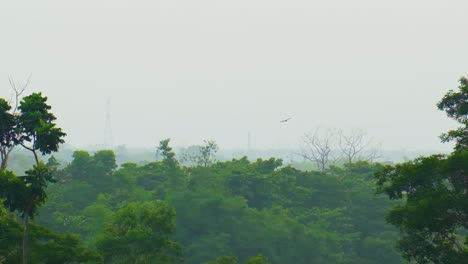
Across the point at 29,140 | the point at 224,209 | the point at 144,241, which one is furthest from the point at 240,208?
the point at 29,140

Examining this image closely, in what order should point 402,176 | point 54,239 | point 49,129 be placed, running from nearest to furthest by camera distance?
point 49,129 < point 402,176 < point 54,239

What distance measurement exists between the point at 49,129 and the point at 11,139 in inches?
76.5

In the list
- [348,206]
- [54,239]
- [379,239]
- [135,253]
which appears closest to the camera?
[54,239]

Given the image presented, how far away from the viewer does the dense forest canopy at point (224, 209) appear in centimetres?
1948

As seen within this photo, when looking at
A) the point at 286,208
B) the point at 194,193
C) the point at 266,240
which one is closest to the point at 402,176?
the point at 266,240

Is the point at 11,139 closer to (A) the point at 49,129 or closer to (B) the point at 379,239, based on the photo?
(A) the point at 49,129

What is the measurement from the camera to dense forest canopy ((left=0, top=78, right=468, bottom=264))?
19.5 metres

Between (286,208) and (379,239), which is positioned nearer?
(379,239)

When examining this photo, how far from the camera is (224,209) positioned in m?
42.3

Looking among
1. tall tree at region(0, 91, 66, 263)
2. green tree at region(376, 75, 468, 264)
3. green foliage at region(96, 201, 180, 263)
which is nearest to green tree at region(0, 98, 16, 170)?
tall tree at region(0, 91, 66, 263)

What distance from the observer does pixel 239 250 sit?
136 feet

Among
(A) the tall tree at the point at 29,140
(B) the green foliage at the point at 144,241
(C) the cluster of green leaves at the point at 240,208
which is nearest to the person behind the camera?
(A) the tall tree at the point at 29,140

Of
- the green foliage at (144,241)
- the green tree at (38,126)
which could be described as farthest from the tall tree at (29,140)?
the green foliage at (144,241)

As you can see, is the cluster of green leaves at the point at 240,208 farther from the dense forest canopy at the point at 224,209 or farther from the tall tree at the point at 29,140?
the tall tree at the point at 29,140
